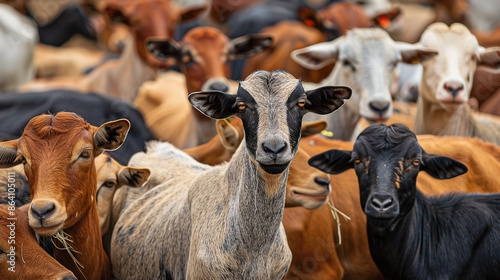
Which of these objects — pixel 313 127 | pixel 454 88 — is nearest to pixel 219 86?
pixel 313 127

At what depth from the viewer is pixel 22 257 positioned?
20.5ft

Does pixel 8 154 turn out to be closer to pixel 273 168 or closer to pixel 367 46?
pixel 273 168

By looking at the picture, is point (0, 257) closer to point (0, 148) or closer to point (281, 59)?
point (0, 148)

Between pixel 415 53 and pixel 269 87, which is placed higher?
pixel 269 87

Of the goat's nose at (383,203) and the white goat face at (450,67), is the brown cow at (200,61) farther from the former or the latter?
the goat's nose at (383,203)

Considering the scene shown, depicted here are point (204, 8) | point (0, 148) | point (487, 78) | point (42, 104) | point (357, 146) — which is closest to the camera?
point (0, 148)

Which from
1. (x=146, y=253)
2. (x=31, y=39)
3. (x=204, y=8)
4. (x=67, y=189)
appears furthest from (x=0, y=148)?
(x=31, y=39)

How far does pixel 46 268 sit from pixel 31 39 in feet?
28.3

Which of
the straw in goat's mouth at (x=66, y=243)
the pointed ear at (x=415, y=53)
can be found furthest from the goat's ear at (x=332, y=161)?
the pointed ear at (x=415, y=53)

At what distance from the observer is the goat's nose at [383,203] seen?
6562 millimetres

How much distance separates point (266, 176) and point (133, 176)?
62.3 inches

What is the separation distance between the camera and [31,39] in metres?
14.2

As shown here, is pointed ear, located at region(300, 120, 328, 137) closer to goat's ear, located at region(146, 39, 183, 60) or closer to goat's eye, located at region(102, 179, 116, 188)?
goat's eye, located at region(102, 179, 116, 188)

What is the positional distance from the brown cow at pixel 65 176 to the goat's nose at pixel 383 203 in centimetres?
185
